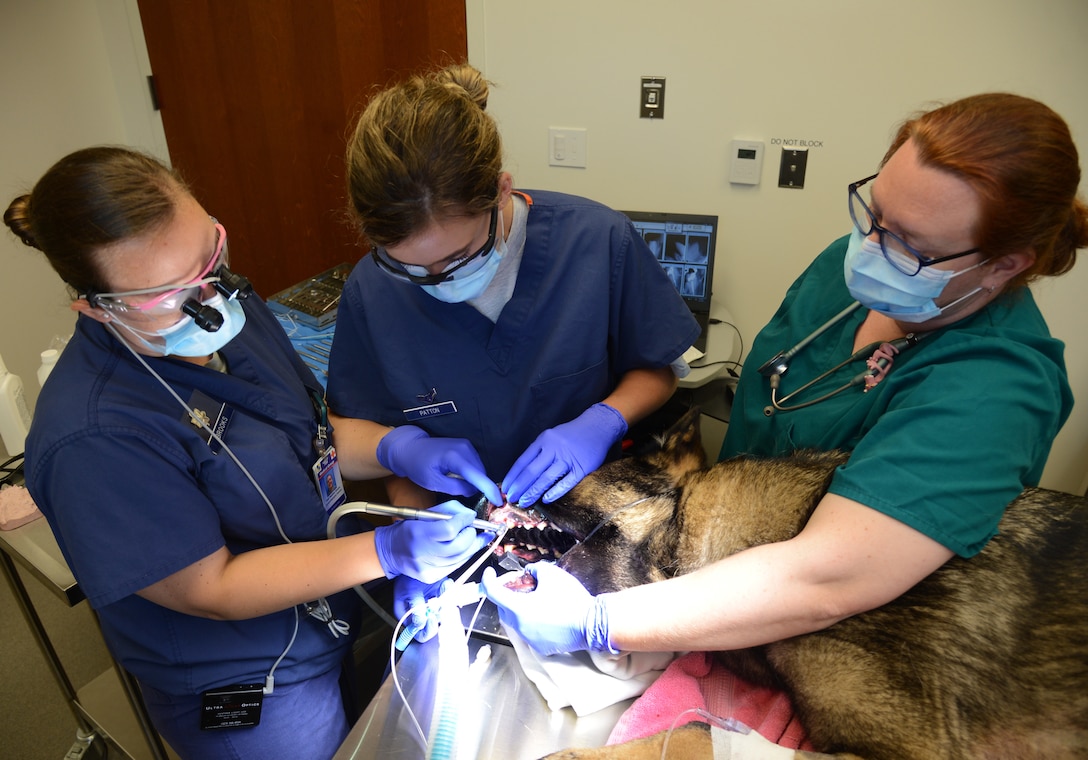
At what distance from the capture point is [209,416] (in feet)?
4.16

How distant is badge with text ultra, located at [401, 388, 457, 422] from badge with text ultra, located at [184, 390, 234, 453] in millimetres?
384

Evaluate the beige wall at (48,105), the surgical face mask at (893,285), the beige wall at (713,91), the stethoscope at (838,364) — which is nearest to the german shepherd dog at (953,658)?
the stethoscope at (838,364)

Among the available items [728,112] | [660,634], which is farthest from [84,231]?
[728,112]

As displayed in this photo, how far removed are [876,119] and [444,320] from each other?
6.05 ft

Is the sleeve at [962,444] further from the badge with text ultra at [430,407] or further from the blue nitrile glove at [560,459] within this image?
the badge with text ultra at [430,407]

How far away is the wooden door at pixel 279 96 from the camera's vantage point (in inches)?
117

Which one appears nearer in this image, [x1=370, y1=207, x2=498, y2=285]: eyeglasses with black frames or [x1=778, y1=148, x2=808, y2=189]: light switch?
[x1=370, y1=207, x2=498, y2=285]: eyeglasses with black frames

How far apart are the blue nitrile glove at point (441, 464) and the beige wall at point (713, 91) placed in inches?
69.6

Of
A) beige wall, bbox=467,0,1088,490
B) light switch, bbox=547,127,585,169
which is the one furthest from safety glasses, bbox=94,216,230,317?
light switch, bbox=547,127,585,169

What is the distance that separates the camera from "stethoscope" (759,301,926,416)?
1.18m

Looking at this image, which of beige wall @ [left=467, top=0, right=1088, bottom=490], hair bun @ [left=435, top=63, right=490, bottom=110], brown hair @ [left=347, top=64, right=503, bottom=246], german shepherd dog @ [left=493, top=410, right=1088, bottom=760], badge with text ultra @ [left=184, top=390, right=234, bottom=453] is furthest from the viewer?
beige wall @ [left=467, top=0, right=1088, bottom=490]

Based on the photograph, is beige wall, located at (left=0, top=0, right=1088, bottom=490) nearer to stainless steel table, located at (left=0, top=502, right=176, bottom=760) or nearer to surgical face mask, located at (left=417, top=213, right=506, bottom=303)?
surgical face mask, located at (left=417, top=213, right=506, bottom=303)

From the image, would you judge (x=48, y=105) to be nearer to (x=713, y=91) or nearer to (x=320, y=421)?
(x=320, y=421)

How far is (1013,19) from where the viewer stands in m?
2.16
